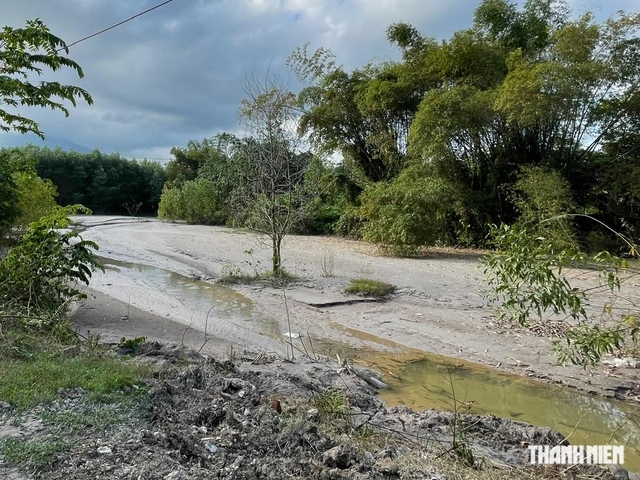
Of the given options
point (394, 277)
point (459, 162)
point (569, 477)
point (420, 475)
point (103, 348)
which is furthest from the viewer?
point (459, 162)

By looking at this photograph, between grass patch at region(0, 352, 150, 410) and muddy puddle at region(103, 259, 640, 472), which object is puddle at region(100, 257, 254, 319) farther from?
grass patch at region(0, 352, 150, 410)

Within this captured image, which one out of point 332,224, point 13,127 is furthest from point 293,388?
point 332,224

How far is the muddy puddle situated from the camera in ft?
14.5

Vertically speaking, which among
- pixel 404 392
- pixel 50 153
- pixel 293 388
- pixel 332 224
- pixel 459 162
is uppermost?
pixel 50 153

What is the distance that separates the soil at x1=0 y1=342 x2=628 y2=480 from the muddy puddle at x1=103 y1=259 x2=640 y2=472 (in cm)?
82

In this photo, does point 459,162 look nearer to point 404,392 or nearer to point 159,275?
point 159,275

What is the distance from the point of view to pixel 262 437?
297 centimetres

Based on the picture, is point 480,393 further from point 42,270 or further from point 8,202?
point 8,202

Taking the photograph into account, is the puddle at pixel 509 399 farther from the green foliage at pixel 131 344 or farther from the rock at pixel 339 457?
the green foliage at pixel 131 344

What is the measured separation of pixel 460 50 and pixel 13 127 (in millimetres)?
13503

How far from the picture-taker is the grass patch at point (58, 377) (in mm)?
3234

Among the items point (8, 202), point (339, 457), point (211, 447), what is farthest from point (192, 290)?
point (339, 457)

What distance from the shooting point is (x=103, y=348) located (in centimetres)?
478

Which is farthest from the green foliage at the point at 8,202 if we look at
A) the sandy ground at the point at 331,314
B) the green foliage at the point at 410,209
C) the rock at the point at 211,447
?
the green foliage at the point at 410,209
